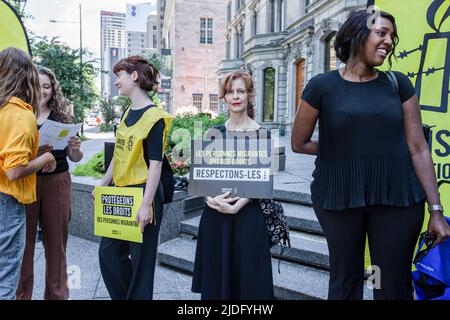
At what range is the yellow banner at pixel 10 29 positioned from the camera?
4.02m

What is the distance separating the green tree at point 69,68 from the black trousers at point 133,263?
1512 centimetres

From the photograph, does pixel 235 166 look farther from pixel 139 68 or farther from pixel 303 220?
pixel 303 220

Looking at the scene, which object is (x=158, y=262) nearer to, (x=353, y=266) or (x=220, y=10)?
(x=353, y=266)

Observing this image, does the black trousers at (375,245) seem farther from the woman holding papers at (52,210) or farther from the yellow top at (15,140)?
the woman holding papers at (52,210)

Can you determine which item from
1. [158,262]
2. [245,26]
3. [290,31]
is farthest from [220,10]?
[158,262]

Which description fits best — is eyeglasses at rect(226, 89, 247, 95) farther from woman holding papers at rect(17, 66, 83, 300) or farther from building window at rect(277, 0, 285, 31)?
building window at rect(277, 0, 285, 31)

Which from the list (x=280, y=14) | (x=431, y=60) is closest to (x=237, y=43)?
(x=280, y=14)

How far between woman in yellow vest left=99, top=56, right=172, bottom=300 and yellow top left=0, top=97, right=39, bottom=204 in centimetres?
64

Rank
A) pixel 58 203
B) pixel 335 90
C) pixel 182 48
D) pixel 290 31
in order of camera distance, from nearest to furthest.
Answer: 1. pixel 335 90
2. pixel 58 203
3. pixel 290 31
4. pixel 182 48

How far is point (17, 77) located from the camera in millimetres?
2633

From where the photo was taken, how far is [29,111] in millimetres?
2562

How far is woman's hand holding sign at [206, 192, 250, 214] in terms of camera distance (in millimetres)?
2707

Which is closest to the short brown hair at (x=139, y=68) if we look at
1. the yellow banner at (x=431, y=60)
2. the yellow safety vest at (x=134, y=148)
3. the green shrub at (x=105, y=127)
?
the yellow safety vest at (x=134, y=148)

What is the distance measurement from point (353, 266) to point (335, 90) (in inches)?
39.8
